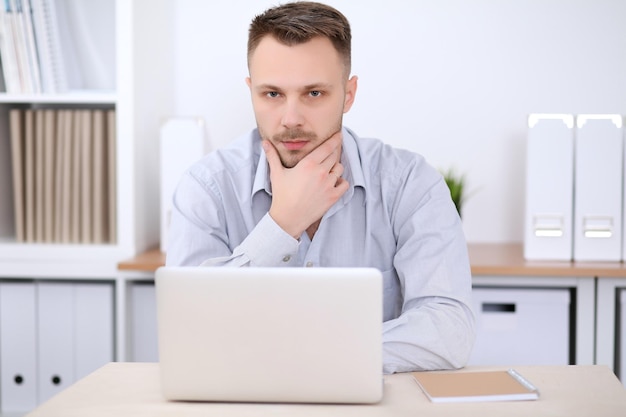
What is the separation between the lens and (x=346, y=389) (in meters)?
1.07

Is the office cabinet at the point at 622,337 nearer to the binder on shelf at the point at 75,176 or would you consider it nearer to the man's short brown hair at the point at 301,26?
the man's short brown hair at the point at 301,26

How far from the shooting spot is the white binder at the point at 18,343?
255 centimetres

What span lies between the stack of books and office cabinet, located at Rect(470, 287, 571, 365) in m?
1.23

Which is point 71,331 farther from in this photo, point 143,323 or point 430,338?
point 430,338

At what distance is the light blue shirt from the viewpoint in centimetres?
158

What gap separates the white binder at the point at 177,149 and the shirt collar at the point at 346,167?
27.2 inches

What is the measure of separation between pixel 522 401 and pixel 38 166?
1959mm

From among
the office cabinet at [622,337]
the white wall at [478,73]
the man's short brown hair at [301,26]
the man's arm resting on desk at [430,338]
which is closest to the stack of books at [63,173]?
the white wall at [478,73]

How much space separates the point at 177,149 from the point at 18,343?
79cm

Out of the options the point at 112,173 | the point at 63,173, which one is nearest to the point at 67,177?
the point at 63,173

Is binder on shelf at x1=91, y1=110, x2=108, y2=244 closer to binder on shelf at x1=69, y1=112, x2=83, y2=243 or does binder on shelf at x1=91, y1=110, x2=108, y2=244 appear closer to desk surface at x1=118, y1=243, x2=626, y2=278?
binder on shelf at x1=69, y1=112, x2=83, y2=243

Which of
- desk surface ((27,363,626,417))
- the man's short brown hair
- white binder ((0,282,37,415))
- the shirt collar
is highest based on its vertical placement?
the man's short brown hair

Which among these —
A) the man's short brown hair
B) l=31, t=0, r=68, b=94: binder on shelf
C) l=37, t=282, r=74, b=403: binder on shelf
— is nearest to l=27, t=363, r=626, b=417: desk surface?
the man's short brown hair

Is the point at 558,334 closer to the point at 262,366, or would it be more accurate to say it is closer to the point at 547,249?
the point at 547,249
